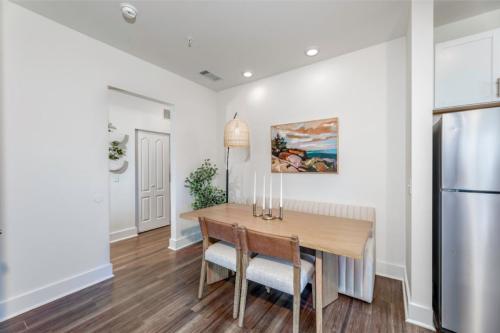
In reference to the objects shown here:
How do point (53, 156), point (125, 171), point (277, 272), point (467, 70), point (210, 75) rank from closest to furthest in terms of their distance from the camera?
point (277, 272), point (467, 70), point (53, 156), point (210, 75), point (125, 171)

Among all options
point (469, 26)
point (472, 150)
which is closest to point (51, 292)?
point (472, 150)

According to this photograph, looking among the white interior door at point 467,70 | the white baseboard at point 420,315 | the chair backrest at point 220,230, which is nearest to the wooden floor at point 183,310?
the white baseboard at point 420,315

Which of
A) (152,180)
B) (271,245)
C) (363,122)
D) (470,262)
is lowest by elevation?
(470,262)

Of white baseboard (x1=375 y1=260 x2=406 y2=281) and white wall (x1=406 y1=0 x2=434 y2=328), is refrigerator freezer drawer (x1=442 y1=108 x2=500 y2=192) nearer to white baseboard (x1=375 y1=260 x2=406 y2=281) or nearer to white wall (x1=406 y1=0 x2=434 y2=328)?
white wall (x1=406 y1=0 x2=434 y2=328)

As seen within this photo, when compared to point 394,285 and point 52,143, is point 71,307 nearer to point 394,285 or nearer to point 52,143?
point 52,143

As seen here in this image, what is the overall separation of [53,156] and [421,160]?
3.50m

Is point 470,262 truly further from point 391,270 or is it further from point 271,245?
point 271,245

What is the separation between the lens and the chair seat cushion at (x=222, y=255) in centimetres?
196

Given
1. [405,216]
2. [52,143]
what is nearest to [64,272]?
[52,143]

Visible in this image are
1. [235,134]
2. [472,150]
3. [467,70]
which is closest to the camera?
[472,150]

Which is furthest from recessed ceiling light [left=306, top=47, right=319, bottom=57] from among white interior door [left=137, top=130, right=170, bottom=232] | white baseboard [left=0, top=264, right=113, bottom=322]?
white baseboard [left=0, top=264, right=113, bottom=322]

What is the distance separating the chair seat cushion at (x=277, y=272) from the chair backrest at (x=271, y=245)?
6.6 inches

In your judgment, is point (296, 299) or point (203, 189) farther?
point (203, 189)

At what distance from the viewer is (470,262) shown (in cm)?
150
